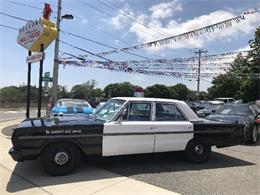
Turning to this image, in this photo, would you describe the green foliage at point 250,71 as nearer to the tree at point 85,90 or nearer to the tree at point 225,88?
the tree at point 225,88

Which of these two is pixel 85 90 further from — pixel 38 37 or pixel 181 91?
pixel 38 37

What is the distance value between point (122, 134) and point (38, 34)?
5.03 meters

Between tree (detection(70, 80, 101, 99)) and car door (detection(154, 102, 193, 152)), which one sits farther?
tree (detection(70, 80, 101, 99))

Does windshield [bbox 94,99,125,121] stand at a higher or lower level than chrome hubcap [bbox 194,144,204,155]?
higher

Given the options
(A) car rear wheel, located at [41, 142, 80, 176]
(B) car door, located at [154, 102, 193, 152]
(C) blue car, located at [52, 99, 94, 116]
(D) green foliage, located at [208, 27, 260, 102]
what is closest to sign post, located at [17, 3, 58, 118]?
(C) blue car, located at [52, 99, 94, 116]

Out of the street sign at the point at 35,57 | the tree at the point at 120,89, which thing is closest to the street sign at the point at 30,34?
the street sign at the point at 35,57

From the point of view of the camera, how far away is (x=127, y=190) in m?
5.52

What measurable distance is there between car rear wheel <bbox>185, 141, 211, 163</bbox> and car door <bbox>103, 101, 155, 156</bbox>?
1017 millimetres

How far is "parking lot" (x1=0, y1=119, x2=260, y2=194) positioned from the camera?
5570mm

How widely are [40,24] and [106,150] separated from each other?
5259mm

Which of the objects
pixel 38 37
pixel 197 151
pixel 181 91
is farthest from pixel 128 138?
pixel 181 91

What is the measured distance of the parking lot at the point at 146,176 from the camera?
5570 millimetres

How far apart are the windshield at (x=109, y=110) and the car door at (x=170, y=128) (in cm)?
88

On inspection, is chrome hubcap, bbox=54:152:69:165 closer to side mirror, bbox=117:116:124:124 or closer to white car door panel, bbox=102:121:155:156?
white car door panel, bbox=102:121:155:156
